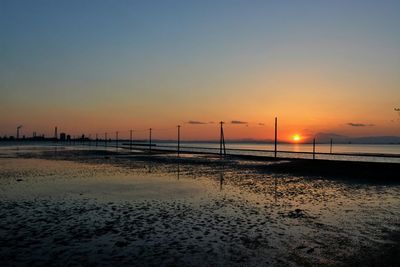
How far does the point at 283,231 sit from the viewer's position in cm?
1232

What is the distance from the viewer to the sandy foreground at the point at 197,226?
945cm

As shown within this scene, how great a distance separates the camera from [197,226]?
511 inches

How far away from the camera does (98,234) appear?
11672 mm

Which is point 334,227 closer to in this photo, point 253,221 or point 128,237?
point 253,221

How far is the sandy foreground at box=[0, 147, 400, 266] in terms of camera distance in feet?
31.0

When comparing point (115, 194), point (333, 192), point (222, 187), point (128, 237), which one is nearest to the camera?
point (128, 237)

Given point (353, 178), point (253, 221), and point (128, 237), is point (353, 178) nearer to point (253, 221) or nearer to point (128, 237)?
point (253, 221)

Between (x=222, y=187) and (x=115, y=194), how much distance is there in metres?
7.10

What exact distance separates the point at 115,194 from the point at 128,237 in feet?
30.3

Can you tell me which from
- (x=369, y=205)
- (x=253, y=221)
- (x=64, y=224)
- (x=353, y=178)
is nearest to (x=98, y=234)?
(x=64, y=224)

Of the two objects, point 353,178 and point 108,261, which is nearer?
point 108,261

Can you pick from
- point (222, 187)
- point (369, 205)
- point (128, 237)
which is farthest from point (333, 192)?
point (128, 237)

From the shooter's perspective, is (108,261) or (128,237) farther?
(128,237)

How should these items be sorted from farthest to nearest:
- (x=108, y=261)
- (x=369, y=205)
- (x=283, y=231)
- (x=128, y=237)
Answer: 1. (x=369, y=205)
2. (x=283, y=231)
3. (x=128, y=237)
4. (x=108, y=261)
